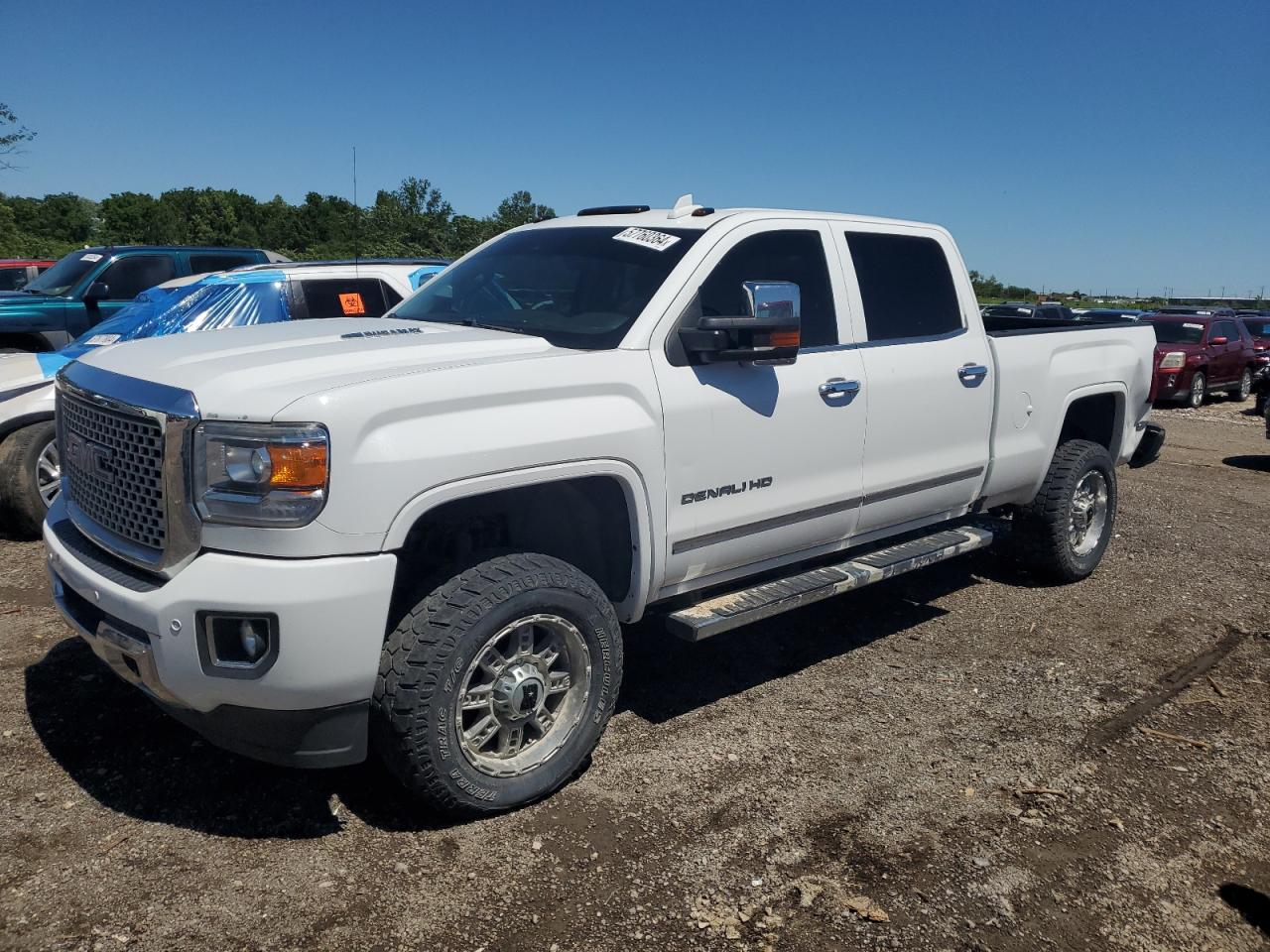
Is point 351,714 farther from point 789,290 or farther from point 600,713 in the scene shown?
point 789,290

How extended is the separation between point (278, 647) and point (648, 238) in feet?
7.46

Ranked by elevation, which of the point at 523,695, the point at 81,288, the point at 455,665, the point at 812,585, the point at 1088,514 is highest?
the point at 81,288

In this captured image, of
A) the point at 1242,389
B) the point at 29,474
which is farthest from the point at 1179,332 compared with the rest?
the point at 29,474

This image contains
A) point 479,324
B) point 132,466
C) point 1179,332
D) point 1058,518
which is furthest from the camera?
point 1179,332

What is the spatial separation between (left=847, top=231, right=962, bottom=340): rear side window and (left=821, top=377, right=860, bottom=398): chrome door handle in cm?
41

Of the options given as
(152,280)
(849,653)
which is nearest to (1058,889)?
(849,653)

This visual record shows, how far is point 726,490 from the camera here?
3812 millimetres

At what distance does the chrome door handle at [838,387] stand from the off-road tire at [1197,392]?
15884mm

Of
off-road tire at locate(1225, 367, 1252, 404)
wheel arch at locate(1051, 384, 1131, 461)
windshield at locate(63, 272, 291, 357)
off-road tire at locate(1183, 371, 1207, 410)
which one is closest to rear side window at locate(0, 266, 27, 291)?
windshield at locate(63, 272, 291, 357)

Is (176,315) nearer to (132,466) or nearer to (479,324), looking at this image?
(479,324)

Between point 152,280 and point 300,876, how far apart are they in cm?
945

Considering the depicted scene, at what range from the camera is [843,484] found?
14.2ft

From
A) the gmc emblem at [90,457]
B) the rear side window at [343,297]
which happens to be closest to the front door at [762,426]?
the gmc emblem at [90,457]

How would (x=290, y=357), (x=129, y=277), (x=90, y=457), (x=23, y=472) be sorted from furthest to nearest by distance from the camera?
(x=129, y=277), (x=23, y=472), (x=90, y=457), (x=290, y=357)
